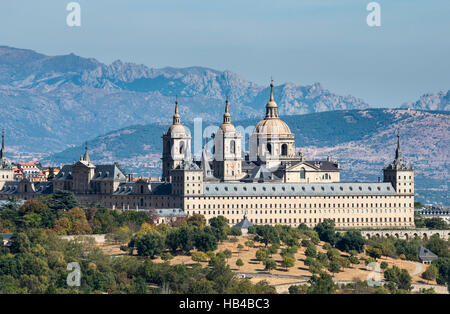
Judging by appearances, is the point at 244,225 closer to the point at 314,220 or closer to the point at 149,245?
the point at 314,220

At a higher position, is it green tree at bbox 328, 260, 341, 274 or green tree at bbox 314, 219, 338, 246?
green tree at bbox 314, 219, 338, 246

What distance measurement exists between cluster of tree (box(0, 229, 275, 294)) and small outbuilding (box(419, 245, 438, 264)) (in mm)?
35179

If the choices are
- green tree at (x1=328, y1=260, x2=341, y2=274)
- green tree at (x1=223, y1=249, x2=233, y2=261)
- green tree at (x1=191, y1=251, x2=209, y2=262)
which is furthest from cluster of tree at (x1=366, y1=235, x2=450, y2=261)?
green tree at (x1=191, y1=251, x2=209, y2=262)

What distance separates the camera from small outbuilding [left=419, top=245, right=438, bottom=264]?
171375 millimetres

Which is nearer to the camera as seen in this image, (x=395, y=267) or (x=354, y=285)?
(x=354, y=285)

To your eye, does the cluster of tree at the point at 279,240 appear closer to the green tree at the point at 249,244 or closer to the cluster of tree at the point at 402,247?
the green tree at the point at 249,244

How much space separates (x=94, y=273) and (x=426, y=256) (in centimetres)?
5585

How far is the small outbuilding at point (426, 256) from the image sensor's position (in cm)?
17138

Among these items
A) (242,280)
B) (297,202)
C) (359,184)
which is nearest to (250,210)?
(297,202)

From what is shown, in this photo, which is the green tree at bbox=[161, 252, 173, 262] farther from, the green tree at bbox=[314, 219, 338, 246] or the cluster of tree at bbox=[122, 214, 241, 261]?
the green tree at bbox=[314, 219, 338, 246]

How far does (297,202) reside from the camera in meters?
191
